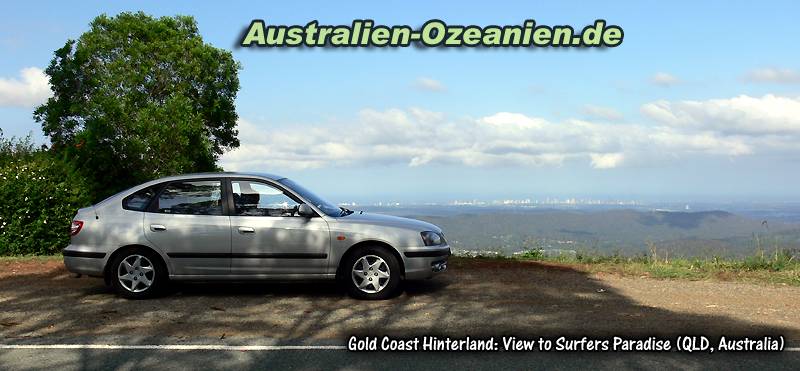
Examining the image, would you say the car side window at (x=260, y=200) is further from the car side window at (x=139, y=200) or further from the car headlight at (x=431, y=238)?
the car headlight at (x=431, y=238)

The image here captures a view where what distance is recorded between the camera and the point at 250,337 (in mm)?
7113

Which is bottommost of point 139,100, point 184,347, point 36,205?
point 184,347

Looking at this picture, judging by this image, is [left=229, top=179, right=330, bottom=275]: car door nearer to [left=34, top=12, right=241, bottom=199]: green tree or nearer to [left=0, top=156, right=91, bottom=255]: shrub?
[left=0, top=156, right=91, bottom=255]: shrub

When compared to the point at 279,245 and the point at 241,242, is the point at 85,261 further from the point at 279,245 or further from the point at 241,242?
the point at 279,245

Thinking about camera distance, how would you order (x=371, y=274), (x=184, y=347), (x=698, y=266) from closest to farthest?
(x=184, y=347) → (x=371, y=274) → (x=698, y=266)

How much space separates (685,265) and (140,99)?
16.7 metres

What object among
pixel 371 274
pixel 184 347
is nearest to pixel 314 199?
pixel 371 274

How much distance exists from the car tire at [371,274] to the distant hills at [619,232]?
2.90 meters

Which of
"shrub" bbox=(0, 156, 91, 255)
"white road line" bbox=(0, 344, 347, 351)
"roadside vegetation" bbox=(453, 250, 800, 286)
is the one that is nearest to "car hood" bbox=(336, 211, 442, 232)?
"white road line" bbox=(0, 344, 347, 351)

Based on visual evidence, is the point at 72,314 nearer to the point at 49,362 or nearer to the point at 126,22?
the point at 49,362

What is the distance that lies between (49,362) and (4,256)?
35.1 feet

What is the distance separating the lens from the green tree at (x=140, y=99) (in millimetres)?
21750

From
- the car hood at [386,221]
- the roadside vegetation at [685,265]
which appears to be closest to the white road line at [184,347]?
the car hood at [386,221]

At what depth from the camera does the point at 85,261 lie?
9523 millimetres
